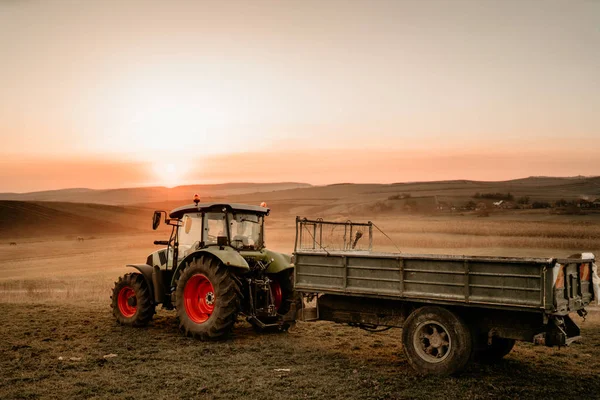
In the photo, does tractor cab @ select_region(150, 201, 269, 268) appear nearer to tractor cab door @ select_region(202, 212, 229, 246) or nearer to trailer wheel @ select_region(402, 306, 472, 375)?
tractor cab door @ select_region(202, 212, 229, 246)

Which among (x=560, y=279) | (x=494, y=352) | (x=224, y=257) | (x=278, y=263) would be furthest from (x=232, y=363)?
(x=560, y=279)

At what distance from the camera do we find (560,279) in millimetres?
7246

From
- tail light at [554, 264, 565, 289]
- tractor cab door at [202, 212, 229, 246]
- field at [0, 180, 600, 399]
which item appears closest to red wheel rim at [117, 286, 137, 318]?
field at [0, 180, 600, 399]

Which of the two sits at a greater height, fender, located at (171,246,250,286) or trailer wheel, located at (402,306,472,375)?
fender, located at (171,246,250,286)

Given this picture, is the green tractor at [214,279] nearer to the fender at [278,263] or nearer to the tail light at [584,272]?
the fender at [278,263]

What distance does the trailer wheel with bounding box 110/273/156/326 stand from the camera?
11.9 metres

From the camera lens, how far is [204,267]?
10539mm

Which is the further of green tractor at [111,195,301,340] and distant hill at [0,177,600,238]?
distant hill at [0,177,600,238]

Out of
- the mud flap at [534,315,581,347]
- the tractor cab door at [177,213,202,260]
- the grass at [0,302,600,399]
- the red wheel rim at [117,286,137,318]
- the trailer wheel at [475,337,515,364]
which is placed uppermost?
the tractor cab door at [177,213,202,260]

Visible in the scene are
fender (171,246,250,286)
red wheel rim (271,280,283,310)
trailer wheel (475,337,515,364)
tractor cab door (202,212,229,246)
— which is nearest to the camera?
trailer wheel (475,337,515,364)

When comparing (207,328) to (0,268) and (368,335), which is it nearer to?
(368,335)

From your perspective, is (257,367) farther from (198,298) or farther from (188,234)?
(188,234)

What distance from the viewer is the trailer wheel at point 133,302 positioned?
11891 millimetres

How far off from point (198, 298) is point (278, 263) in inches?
64.4
